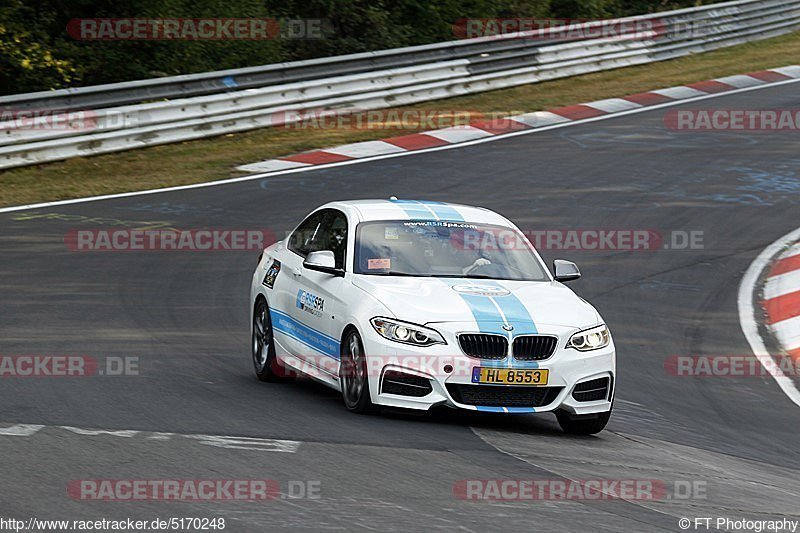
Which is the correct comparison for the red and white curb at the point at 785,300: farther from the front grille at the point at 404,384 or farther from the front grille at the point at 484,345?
the front grille at the point at 404,384

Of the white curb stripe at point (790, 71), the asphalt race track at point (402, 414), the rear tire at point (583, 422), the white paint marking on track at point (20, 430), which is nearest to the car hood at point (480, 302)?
the rear tire at point (583, 422)

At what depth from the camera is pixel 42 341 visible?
10500 millimetres

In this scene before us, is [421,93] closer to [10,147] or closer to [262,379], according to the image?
[10,147]

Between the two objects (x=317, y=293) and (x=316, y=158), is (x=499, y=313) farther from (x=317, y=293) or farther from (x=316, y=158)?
(x=316, y=158)

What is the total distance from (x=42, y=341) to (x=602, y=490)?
557cm

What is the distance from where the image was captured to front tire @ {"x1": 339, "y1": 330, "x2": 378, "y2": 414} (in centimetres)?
838

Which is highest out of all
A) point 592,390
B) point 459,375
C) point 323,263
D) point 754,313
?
point 323,263

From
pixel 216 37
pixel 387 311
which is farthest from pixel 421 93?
pixel 387 311

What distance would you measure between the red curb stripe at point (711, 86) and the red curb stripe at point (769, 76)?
1184mm

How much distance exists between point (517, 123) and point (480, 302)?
1435 centimetres

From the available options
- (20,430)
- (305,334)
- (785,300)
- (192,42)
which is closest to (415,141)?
(192,42)

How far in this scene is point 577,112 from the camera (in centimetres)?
2342

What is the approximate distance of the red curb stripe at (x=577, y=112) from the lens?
2311 centimetres

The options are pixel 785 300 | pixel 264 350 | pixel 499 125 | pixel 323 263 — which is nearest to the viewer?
pixel 323 263
